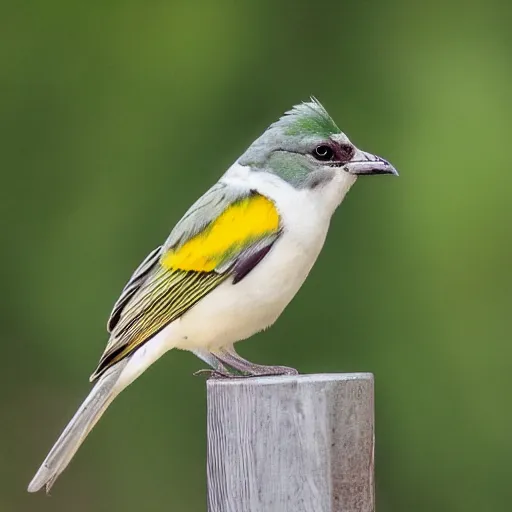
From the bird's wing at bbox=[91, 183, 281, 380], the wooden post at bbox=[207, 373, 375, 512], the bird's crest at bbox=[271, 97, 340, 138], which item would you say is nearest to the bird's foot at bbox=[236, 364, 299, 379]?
the bird's wing at bbox=[91, 183, 281, 380]

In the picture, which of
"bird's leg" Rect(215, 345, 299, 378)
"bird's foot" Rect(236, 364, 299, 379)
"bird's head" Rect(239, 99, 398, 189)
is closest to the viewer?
"bird's foot" Rect(236, 364, 299, 379)

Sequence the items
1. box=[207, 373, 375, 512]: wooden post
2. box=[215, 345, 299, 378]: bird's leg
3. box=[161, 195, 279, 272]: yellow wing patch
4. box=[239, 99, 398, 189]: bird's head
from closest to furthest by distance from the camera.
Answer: box=[207, 373, 375, 512]: wooden post, box=[215, 345, 299, 378]: bird's leg, box=[161, 195, 279, 272]: yellow wing patch, box=[239, 99, 398, 189]: bird's head

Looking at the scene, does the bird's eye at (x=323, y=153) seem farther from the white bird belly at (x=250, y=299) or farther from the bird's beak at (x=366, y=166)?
the white bird belly at (x=250, y=299)

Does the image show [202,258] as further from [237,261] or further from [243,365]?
[243,365]

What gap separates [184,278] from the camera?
442 cm

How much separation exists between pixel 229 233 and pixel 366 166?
53cm

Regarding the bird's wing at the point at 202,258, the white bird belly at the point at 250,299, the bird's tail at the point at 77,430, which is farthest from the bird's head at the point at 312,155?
the bird's tail at the point at 77,430

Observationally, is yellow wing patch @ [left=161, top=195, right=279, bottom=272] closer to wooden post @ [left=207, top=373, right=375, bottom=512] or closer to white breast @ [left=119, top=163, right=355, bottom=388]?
white breast @ [left=119, top=163, right=355, bottom=388]

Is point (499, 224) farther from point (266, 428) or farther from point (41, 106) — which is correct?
point (266, 428)

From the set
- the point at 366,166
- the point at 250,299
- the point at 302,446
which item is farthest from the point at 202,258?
the point at 302,446

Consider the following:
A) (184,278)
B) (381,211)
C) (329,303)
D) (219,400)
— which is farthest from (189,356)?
(219,400)

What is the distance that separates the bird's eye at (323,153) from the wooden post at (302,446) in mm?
1210

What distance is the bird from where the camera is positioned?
433 cm

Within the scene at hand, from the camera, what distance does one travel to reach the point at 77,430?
4348 millimetres
